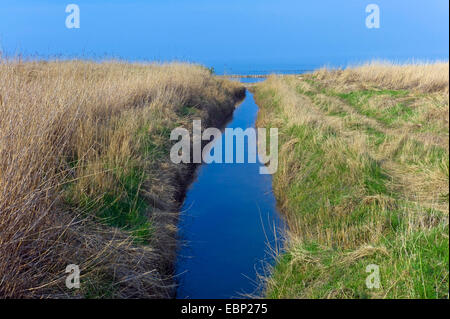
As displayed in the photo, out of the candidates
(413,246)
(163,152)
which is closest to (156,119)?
(163,152)

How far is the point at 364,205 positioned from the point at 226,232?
2.11 m

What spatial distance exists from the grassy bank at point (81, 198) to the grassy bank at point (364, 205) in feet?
4.82

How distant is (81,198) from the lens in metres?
3.83

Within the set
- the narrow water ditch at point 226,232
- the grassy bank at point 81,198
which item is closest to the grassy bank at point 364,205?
the narrow water ditch at point 226,232

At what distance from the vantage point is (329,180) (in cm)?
533

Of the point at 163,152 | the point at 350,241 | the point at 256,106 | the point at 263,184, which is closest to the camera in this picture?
the point at 350,241

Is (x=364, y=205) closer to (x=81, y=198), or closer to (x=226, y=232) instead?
(x=226, y=232)

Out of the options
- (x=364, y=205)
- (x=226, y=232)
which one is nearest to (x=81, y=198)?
(x=226, y=232)

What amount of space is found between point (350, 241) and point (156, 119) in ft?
16.7

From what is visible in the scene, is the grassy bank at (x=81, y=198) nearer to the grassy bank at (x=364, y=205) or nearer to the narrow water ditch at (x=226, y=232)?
the narrow water ditch at (x=226, y=232)

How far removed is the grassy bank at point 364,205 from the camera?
289 centimetres

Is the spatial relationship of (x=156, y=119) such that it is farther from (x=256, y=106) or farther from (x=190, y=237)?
(x=256, y=106)

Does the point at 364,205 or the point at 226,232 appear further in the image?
the point at 226,232

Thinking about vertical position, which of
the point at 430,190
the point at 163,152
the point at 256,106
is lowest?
the point at 430,190
